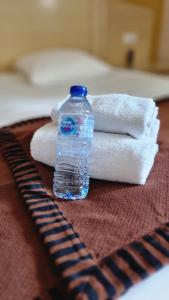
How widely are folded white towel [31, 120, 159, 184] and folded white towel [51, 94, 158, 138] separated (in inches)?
0.7

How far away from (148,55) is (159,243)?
8.26ft

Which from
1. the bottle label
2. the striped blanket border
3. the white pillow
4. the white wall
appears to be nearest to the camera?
the striped blanket border

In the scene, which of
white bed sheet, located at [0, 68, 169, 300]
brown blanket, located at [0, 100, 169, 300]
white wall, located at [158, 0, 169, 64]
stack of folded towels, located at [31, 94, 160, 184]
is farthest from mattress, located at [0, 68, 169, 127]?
white wall, located at [158, 0, 169, 64]

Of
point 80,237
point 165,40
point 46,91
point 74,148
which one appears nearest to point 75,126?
point 74,148

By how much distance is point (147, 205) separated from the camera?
578 millimetres

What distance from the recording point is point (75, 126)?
0.61m

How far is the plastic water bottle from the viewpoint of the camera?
62 centimetres

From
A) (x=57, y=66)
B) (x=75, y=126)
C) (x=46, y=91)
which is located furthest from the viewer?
(x=57, y=66)

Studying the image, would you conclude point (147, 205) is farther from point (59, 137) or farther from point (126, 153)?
point (59, 137)

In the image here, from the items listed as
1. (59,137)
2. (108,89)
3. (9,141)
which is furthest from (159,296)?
(108,89)

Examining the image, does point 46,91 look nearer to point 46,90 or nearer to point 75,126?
point 46,90

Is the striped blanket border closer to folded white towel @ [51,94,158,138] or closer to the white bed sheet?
folded white towel @ [51,94,158,138]

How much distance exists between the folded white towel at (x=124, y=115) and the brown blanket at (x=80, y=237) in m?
0.13

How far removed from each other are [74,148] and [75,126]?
0.06 meters
